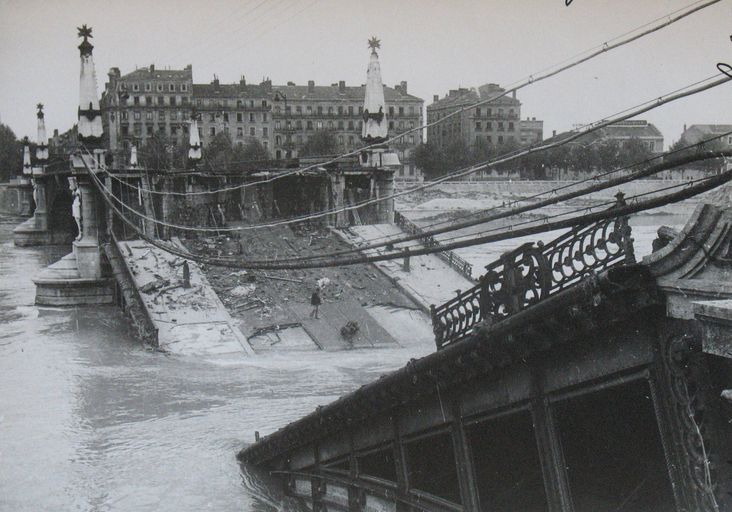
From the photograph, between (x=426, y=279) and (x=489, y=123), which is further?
(x=489, y=123)

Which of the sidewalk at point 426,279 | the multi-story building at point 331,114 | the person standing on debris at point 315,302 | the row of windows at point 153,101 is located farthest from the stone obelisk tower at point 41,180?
the multi-story building at point 331,114

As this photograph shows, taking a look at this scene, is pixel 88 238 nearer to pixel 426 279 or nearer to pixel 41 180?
pixel 426 279

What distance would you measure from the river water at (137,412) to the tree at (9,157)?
6371 cm

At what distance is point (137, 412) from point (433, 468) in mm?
12165

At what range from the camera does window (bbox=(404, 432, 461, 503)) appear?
8.14 meters

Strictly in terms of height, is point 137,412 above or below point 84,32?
below

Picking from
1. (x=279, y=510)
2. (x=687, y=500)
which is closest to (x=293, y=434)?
Result: (x=279, y=510)

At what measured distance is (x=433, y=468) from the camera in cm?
823

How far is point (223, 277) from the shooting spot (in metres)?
27.3

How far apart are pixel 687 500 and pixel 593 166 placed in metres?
67.2

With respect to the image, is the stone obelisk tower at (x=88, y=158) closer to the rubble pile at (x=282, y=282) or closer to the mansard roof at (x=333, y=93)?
the rubble pile at (x=282, y=282)

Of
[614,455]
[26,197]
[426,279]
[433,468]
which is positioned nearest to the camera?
[614,455]

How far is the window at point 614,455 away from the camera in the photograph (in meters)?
6.67

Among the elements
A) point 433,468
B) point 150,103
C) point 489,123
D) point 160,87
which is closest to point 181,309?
point 433,468
